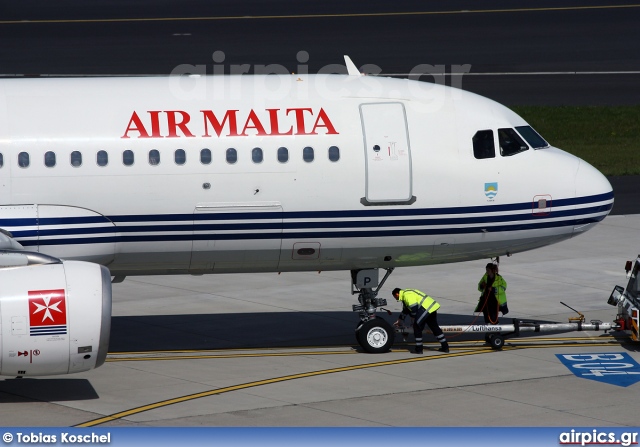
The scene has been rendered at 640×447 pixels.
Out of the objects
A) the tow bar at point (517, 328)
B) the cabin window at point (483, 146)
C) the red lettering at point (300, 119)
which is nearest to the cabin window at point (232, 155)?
the red lettering at point (300, 119)

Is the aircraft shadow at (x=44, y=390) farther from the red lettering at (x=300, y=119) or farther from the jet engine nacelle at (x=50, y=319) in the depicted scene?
the red lettering at (x=300, y=119)

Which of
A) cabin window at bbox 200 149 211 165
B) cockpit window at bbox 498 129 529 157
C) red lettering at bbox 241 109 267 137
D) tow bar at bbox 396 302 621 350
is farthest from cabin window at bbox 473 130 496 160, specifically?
cabin window at bbox 200 149 211 165

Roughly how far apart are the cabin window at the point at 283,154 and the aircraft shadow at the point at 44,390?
5.53 meters

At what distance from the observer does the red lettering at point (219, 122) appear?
2314 centimetres

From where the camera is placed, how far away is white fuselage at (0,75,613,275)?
891 inches

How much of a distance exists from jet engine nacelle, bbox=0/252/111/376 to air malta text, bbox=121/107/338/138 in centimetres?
371

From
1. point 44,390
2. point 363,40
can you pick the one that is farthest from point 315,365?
point 363,40

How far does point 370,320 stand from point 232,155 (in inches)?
179

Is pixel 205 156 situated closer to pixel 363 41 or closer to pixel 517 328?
pixel 517 328

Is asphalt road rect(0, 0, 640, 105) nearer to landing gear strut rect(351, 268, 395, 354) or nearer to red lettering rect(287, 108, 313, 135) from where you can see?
landing gear strut rect(351, 268, 395, 354)

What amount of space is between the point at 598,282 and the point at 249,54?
28527mm

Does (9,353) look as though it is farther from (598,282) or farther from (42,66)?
(42,66)

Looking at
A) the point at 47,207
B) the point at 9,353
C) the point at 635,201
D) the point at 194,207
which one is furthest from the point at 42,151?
the point at 635,201

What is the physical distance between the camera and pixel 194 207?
2298 centimetres
